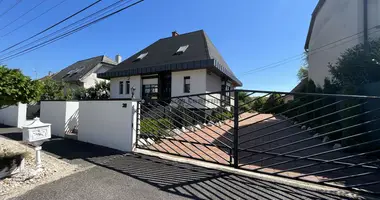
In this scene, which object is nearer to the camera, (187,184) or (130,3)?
(187,184)

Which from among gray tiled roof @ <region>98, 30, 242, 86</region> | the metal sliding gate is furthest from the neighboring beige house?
gray tiled roof @ <region>98, 30, 242, 86</region>

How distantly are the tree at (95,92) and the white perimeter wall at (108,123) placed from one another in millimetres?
10634

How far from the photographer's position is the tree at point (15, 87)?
144 inches

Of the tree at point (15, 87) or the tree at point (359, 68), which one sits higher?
the tree at point (359, 68)

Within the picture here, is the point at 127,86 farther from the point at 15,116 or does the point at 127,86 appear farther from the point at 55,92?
the point at 15,116

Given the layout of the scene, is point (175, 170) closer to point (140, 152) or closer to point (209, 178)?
point (209, 178)

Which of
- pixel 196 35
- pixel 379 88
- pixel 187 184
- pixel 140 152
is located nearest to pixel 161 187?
pixel 187 184

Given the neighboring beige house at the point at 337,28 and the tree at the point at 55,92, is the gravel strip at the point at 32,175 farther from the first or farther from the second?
the tree at the point at 55,92

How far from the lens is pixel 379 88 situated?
470cm

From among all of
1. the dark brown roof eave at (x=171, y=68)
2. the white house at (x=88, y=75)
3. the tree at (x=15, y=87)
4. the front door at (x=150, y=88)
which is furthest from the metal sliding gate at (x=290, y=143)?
the white house at (x=88, y=75)

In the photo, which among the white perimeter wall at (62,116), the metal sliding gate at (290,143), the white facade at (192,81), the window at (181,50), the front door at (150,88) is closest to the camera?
the metal sliding gate at (290,143)

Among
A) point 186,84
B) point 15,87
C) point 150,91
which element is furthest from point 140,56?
point 15,87

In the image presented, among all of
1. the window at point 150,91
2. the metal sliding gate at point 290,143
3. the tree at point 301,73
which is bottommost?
the metal sliding gate at point 290,143

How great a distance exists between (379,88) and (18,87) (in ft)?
27.3
